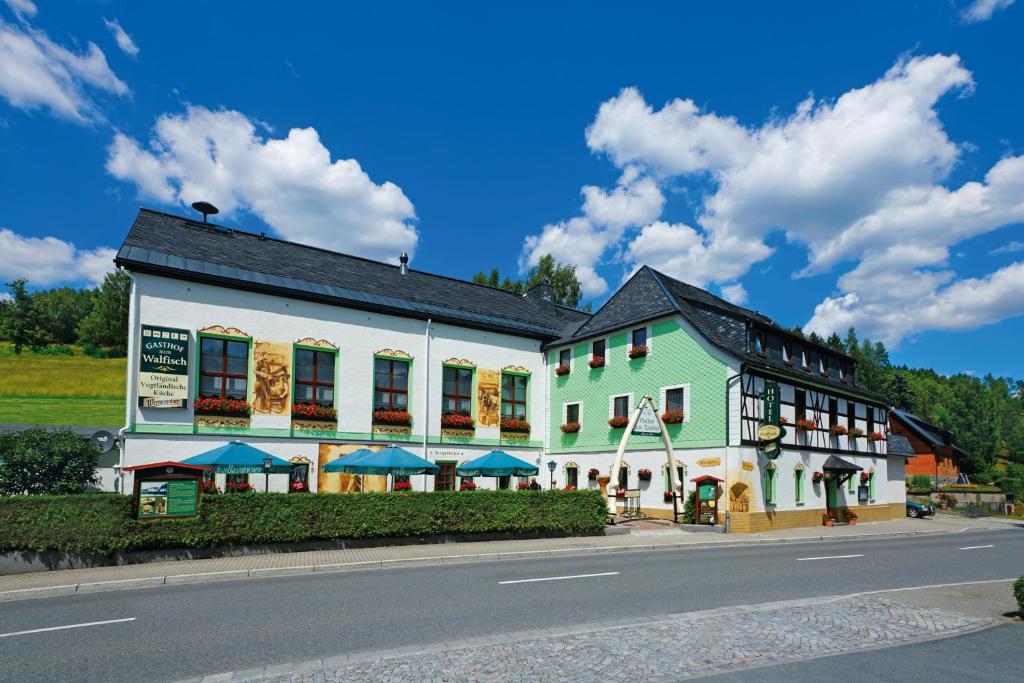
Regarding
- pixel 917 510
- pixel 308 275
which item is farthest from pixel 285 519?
pixel 917 510

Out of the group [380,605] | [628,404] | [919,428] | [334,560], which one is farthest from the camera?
[919,428]

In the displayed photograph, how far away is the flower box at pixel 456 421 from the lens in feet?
94.8

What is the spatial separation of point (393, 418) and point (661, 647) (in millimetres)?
21046

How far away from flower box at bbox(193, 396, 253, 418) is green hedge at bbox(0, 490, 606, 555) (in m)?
8.28

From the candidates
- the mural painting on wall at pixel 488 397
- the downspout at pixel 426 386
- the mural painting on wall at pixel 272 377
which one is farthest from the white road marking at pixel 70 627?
the mural painting on wall at pixel 488 397

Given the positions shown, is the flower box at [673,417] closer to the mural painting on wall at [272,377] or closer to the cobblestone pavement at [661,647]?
the mural painting on wall at [272,377]

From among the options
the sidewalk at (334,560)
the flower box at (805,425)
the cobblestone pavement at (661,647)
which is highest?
the flower box at (805,425)

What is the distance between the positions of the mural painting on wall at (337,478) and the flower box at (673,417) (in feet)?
39.2

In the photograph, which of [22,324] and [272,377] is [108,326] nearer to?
[22,324]

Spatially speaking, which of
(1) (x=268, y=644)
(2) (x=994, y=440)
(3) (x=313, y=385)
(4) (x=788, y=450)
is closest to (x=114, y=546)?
(1) (x=268, y=644)

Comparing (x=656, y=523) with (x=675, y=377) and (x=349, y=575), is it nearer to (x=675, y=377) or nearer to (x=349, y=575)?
(x=675, y=377)

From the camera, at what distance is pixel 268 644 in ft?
25.0

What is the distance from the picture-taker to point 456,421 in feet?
95.6

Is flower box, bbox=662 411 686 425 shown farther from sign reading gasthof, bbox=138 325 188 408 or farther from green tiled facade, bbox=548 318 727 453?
sign reading gasthof, bbox=138 325 188 408
